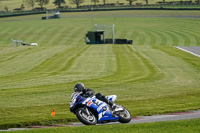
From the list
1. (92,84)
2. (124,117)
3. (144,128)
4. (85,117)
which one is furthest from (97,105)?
(92,84)

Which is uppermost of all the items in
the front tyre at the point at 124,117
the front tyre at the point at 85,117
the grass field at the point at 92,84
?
the front tyre at the point at 85,117

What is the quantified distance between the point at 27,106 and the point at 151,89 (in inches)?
315

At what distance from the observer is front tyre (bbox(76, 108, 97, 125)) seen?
523 inches

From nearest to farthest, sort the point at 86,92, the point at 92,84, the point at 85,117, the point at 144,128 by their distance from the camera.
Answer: the point at 144,128, the point at 85,117, the point at 86,92, the point at 92,84

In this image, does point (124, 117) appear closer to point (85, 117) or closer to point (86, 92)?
point (85, 117)

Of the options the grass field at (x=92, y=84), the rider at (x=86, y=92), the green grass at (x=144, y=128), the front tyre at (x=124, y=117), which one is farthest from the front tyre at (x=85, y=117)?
the grass field at (x=92, y=84)

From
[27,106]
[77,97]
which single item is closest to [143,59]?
[27,106]

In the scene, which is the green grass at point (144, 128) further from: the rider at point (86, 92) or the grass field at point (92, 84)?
the grass field at point (92, 84)

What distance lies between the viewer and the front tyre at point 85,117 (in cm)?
1328

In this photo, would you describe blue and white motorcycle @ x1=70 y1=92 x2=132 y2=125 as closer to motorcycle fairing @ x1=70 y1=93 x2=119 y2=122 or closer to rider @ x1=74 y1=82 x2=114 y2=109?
motorcycle fairing @ x1=70 y1=93 x2=119 y2=122

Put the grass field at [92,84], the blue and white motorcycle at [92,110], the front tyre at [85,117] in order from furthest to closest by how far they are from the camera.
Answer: the grass field at [92,84], the blue and white motorcycle at [92,110], the front tyre at [85,117]

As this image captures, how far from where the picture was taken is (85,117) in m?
13.4

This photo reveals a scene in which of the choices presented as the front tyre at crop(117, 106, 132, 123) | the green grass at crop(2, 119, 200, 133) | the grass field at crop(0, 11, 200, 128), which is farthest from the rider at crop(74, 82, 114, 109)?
the grass field at crop(0, 11, 200, 128)

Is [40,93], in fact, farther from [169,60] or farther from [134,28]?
[134,28]
